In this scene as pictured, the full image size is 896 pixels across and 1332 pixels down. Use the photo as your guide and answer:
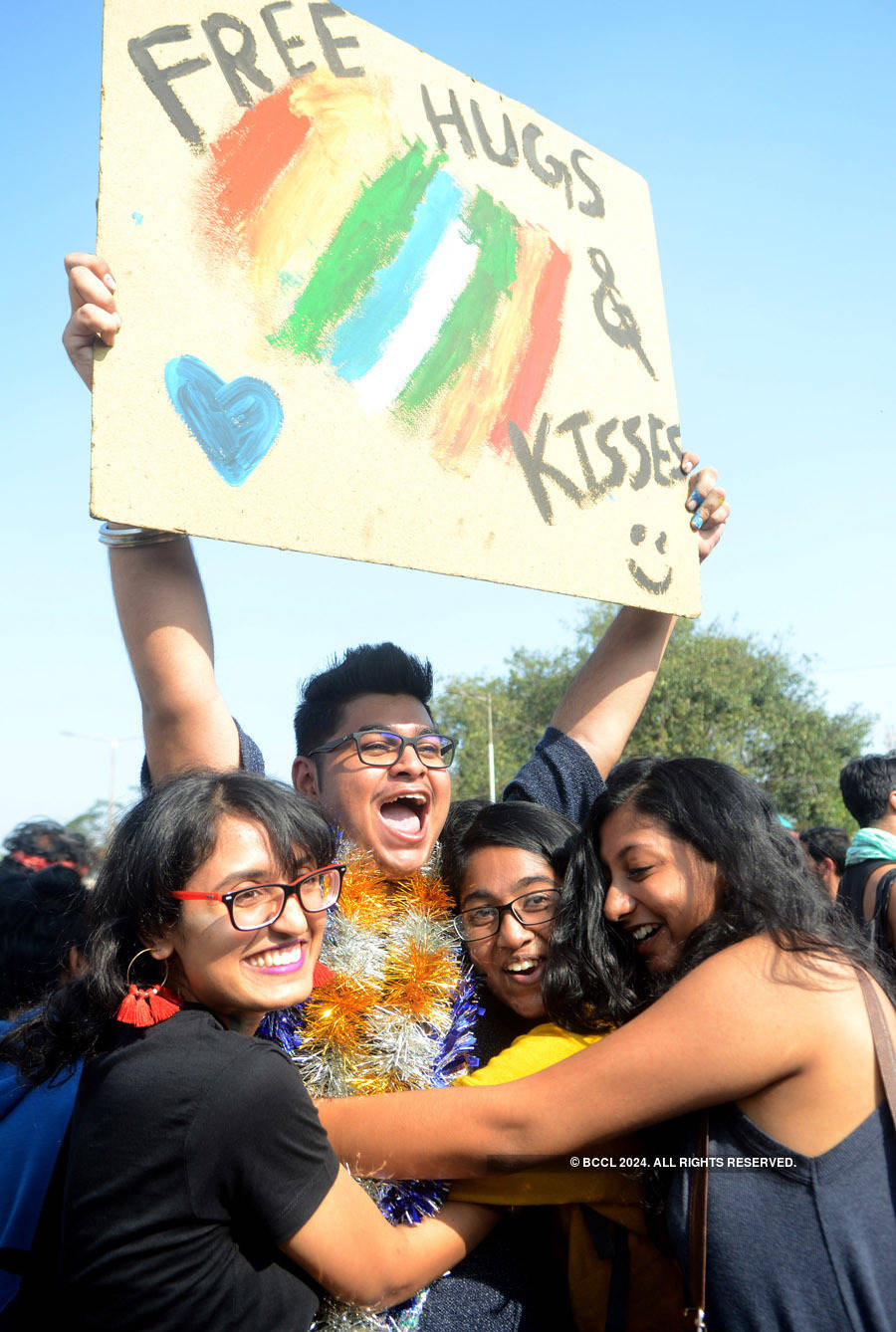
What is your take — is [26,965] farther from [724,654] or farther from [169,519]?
[724,654]

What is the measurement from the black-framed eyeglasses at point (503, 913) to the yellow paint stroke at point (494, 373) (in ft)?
3.22

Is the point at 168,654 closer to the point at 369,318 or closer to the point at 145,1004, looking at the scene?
the point at 145,1004

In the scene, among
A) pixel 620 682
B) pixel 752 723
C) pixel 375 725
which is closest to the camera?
pixel 375 725

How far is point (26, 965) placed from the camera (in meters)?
3.01

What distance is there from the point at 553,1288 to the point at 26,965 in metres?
1.80

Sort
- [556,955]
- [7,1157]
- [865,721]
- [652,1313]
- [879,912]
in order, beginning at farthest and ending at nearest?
[865,721] → [879,912] → [556,955] → [7,1157] → [652,1313]

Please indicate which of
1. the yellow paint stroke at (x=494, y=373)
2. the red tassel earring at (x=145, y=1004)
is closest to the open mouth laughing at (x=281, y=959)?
the red tassel earring at (x=145, y=1004)

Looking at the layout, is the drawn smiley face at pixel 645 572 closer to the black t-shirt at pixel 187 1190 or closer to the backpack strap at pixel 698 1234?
the backpack strap at pixel 698 1234

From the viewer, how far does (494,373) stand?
2.43 metres

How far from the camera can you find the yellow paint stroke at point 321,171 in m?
2.10

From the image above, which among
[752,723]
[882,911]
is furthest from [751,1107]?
[752,723]

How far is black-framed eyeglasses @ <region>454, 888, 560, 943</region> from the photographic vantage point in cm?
233

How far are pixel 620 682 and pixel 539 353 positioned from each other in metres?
0.96

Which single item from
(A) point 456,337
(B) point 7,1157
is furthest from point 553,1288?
(A) point 456,337
